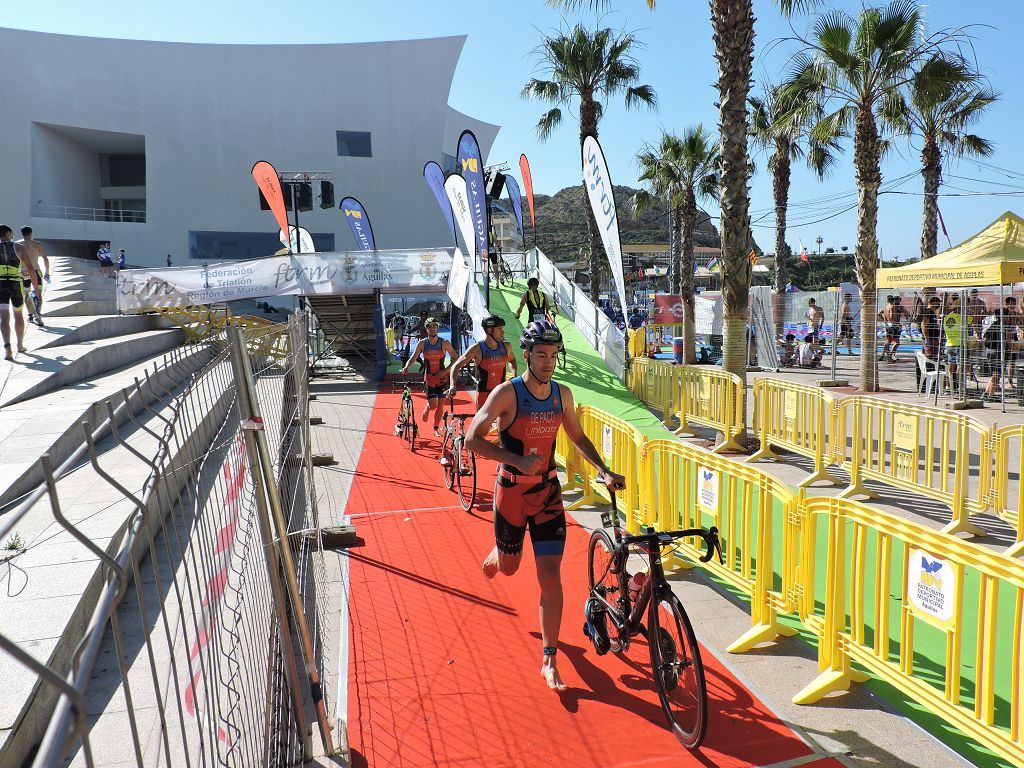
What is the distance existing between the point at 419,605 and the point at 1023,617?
3.86 meters

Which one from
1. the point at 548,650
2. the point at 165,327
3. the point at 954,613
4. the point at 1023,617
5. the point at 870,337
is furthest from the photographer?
the point at 165,327

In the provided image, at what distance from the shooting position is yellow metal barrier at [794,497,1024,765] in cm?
340

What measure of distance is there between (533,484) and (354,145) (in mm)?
50191

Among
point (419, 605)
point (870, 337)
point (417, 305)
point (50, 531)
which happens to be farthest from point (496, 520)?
point (417, 305)

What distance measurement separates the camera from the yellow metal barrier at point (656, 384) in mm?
12859

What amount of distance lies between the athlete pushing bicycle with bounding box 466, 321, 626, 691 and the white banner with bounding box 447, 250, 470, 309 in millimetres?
13112

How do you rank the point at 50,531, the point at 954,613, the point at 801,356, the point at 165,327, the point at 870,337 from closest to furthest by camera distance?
1. the point at 954,613
2. the point at 50,531
3. the point at 870,337
4. the point at 165,327
5. the point at 801,356

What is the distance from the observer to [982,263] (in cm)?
1369

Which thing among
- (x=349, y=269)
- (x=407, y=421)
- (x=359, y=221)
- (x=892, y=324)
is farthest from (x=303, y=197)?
(x=892, y=324)

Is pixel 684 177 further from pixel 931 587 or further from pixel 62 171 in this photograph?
pixel 62 171

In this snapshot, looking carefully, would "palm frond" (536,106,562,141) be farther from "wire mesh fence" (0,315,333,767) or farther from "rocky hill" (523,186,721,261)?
"rocky hill" (523,186,721,261)

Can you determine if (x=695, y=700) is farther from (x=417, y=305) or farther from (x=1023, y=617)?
(x=417, y=305)

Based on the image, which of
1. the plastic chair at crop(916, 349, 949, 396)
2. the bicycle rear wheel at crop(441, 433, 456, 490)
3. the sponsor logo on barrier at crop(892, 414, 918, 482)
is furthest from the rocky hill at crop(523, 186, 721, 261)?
the sponsor logo on barrier at crop(892, 414, 918, 482)

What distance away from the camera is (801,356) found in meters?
23.9
